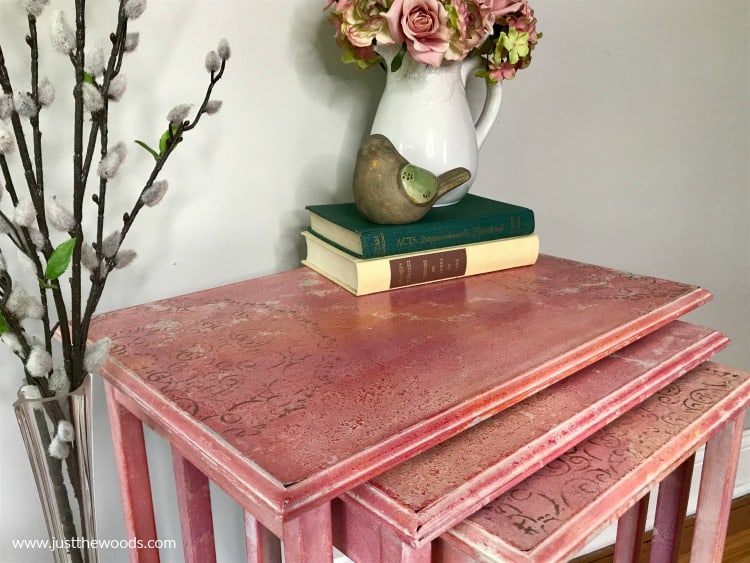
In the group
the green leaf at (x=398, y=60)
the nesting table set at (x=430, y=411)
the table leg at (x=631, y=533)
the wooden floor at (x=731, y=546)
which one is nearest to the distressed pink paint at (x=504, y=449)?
the nesting table set at (x=430, y=411)

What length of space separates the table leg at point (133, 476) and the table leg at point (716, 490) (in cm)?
67

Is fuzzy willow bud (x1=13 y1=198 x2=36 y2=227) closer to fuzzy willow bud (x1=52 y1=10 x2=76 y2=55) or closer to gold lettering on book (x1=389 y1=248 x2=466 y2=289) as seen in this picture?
fuzzy willow bud (x1=52 y1=10 x2=76 y2=55)

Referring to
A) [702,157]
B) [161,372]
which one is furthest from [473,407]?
[702,157]

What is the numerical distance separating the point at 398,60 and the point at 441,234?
24 cm

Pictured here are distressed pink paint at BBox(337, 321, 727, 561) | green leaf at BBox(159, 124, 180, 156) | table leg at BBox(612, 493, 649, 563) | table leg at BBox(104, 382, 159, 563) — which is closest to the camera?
distressed pink paint at BBox(337, 321, 727, 561)

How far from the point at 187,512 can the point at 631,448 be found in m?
0.52

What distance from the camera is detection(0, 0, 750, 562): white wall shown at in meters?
0.84

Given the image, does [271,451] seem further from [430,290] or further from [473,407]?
A: [430,290]

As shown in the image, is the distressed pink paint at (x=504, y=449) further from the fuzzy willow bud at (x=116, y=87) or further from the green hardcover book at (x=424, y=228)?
A: the fuzzy willow bud at (x=116, y=87)

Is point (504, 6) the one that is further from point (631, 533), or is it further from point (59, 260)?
point (631, 533)

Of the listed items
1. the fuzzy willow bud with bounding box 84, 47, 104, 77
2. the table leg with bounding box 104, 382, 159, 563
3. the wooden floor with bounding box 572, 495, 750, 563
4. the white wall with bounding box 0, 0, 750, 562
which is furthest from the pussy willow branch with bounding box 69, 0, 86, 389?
the wooden floor with bounding box 572, 495, 750, 563

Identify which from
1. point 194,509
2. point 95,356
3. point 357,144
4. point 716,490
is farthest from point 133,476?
point 716,490

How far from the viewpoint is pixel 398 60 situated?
2.85 ft

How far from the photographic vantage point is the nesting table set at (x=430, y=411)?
0.48m
